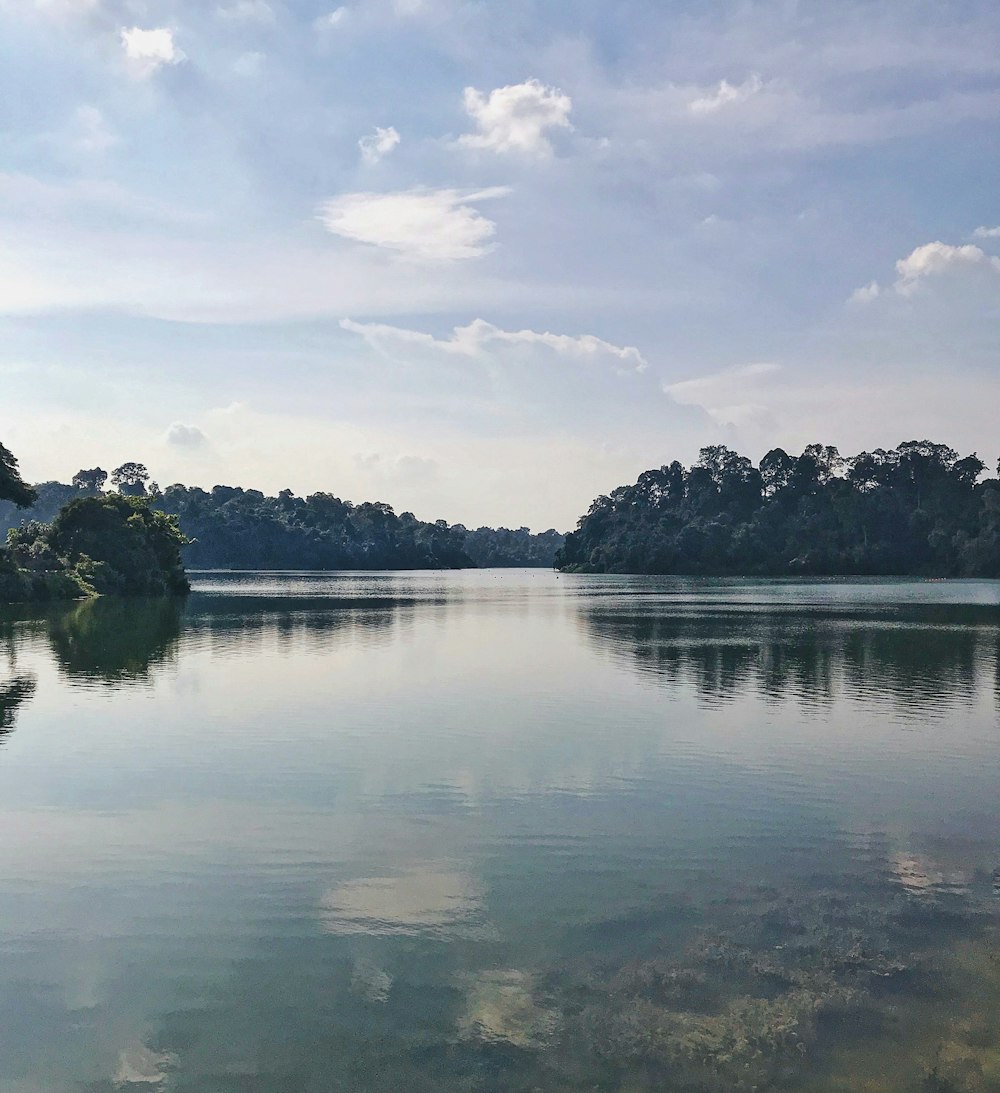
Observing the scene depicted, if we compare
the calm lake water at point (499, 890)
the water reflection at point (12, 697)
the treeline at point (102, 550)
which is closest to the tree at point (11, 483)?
the treeline at point (102, 550)

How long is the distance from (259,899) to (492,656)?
39952mm

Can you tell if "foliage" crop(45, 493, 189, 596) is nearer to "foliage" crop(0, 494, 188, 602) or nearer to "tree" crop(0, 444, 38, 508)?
"foliage" crop(0, 494, 188, 602)

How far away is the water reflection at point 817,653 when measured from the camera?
4025 cm

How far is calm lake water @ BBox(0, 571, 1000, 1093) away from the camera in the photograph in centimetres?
1112

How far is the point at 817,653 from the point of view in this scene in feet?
181

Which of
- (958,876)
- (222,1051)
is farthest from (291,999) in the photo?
(958,876)

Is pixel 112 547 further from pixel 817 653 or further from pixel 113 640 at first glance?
pixel 817 653

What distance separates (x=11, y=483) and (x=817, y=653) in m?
79.1

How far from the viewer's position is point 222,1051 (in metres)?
11.2

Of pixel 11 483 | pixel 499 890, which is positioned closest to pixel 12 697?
pixel 499 890

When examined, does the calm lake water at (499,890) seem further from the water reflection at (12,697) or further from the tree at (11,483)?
the tree at (11,483)

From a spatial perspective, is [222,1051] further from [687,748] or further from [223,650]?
[223,650]

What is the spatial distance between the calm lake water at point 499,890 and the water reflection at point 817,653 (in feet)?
4.13

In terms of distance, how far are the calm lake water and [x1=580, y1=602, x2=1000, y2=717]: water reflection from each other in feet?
4.13
